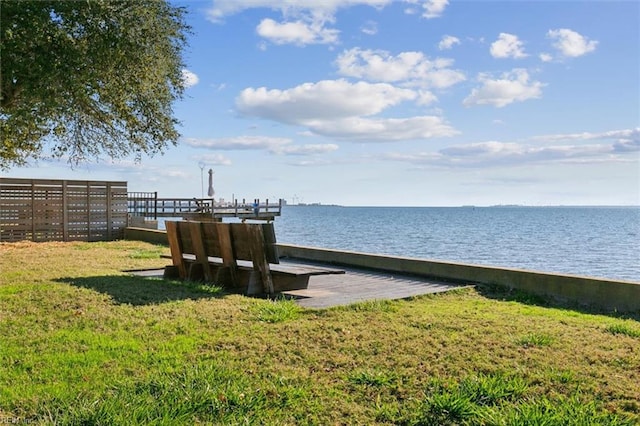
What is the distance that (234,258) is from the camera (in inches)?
290

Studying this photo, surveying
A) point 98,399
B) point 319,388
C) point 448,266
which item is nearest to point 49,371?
point 98,399

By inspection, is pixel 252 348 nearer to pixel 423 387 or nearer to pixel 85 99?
pixel 423 387

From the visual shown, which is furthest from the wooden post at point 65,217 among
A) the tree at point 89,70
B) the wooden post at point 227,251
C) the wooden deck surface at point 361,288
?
the wooden post at point 227,251

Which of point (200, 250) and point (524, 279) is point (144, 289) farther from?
point (524, 279)

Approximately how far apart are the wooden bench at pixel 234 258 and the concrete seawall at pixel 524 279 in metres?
2.02

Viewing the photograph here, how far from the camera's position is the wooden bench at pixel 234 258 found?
23.0ft

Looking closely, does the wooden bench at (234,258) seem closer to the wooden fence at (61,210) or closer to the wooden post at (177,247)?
the wooden post at (177,247)

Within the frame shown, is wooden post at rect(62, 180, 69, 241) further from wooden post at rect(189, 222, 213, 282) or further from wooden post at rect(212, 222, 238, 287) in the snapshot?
wooden post at rect(212, 222, 238, 287)

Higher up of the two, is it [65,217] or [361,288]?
[65,217]

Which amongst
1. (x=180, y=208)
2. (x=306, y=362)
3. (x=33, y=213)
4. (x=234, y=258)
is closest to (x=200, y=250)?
(x=234, y=258)

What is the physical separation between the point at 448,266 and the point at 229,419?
19.8ft

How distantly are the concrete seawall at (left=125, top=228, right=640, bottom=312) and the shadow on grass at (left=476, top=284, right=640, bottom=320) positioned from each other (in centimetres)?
7

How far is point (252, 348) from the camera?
14.7 ft

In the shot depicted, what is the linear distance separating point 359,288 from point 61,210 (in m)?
12.8
